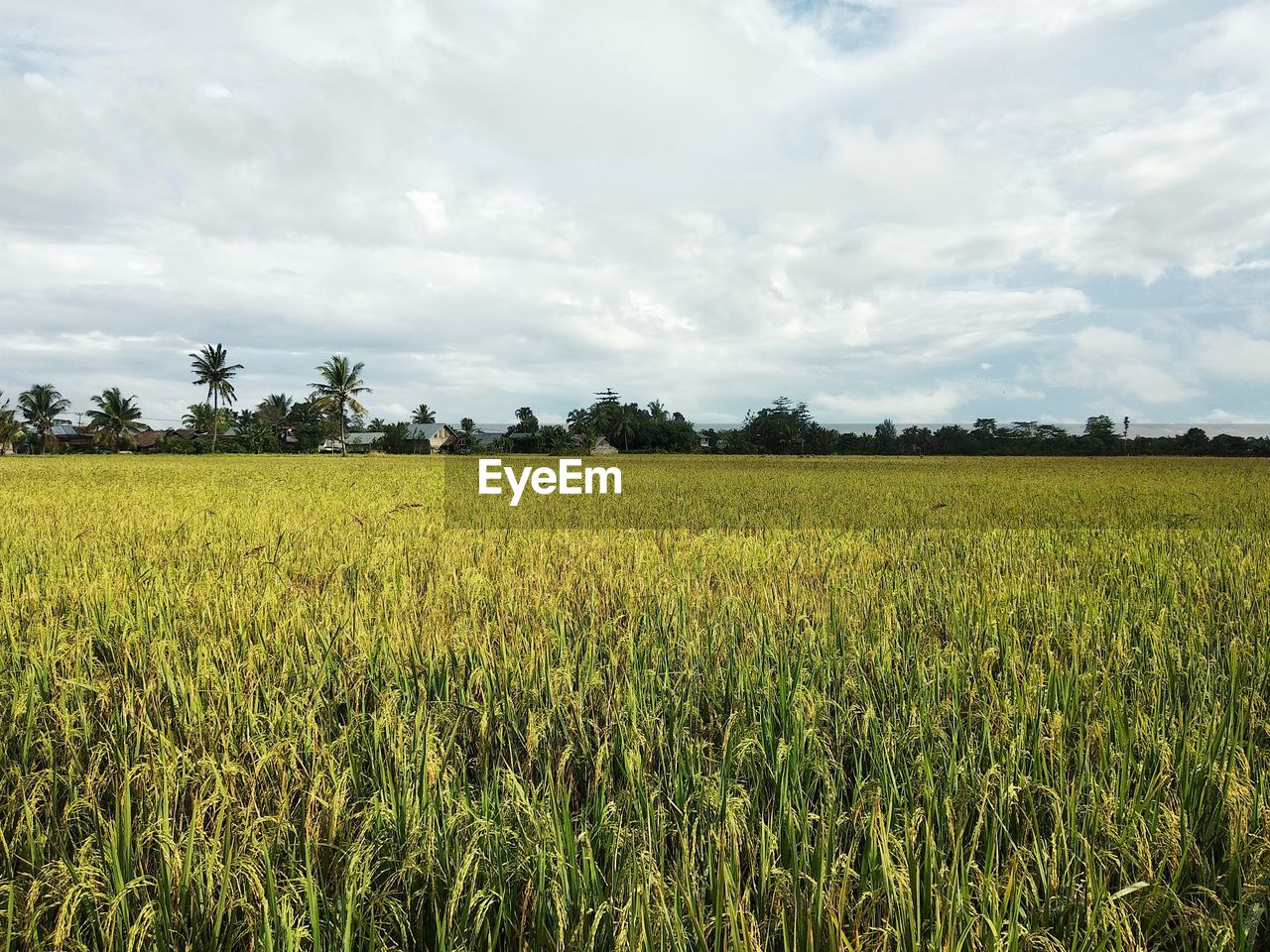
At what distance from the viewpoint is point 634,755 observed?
182cm

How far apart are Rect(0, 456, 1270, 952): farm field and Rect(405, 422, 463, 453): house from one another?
62.1m

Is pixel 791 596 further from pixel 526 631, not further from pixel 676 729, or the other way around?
pixel 676 729

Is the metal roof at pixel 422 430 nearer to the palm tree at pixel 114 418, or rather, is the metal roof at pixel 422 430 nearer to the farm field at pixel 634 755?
the palm tree at pixel 114 418

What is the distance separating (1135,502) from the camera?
1013cm

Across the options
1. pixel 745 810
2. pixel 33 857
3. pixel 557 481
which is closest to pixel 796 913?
pixel 745 810

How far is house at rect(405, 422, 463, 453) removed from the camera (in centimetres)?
6494

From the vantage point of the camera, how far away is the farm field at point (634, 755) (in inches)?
56.5

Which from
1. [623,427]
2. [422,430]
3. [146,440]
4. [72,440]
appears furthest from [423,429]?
[72,440]

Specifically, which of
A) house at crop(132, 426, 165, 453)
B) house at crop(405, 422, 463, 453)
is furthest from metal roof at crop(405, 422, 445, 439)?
house at crop(132, 426, 165, 453)

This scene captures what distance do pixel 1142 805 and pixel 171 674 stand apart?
10.4 ft

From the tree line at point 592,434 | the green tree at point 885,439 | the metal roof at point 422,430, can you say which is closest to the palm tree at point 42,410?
the tree line at point 592,434

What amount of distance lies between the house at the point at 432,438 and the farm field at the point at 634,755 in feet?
204

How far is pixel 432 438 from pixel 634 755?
2808 inches

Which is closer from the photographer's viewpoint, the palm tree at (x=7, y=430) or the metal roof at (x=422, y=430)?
the palm tree at (x=7, y=430)
